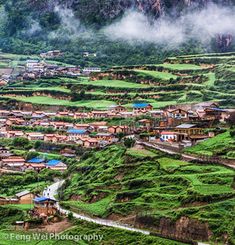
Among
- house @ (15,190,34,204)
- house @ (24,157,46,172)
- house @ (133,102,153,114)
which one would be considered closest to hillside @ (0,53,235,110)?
house @ (133,102,153,114)

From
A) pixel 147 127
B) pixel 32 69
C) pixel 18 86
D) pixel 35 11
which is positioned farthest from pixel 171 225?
pixel 35 11

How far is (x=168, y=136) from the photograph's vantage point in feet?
239

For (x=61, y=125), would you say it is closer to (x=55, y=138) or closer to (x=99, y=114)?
(x=99, y=114)

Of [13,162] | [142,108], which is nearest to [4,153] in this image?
Result: [13,162]

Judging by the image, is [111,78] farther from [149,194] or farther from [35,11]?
[149,194]

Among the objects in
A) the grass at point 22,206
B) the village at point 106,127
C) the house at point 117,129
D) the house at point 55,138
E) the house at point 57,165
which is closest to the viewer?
the grass at point 22,206

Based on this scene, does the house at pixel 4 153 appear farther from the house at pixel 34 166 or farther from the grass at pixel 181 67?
the grass at pixel 181 67

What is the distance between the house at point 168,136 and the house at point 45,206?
44.9ft

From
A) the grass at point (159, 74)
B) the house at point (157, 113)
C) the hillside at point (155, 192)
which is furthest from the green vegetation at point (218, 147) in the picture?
the grass at point (159, 74)

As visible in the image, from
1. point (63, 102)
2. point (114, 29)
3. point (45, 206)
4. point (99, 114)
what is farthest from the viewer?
point (114, 29)

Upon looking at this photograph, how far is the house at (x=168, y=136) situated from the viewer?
72131 mm

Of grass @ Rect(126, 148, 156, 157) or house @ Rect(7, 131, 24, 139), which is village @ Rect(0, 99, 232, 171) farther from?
grass @ Rect(126, 148, 156, 157)

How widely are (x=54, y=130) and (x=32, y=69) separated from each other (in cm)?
3619

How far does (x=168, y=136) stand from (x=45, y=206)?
15.9 metres
